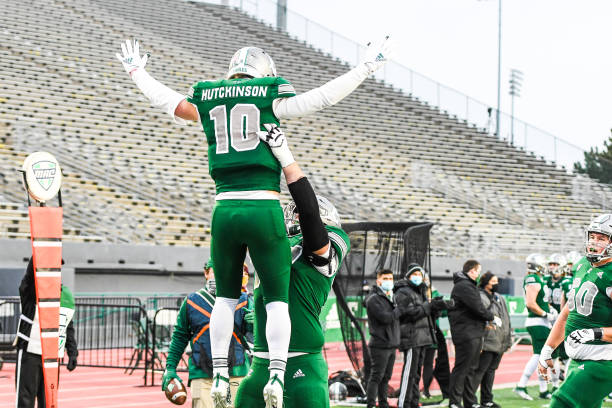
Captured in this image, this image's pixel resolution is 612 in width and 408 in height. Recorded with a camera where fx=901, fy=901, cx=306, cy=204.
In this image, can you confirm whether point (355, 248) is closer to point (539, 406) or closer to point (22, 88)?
point (539, 406)

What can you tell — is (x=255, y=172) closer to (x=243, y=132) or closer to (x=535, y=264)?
(x=243, y=132)

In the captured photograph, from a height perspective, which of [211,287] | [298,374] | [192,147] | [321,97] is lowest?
[298,374]

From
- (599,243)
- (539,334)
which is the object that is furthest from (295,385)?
(539,334)

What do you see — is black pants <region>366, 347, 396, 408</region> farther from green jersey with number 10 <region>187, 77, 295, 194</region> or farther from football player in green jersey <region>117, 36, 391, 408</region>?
green jersey with number 10 <region>187, 77, 295, 194</region>

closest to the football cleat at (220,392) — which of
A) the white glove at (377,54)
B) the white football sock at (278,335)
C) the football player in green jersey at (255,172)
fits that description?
the football player in green jersey at (255,172)

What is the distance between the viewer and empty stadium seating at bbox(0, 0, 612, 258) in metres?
22.6

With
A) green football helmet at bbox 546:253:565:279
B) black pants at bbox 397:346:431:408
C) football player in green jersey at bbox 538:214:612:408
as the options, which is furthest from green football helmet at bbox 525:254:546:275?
football player in green jersey at bbox 538:214:612:408

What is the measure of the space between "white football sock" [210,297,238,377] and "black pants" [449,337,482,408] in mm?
7151

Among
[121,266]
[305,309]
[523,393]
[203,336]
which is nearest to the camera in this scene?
[305,309]

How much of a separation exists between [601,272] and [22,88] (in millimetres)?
23103

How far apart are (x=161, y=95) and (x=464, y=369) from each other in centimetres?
760

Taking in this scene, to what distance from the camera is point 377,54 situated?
4246mm

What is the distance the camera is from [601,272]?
6.57 meters

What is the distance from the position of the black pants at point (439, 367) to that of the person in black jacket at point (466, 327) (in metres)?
0.91
